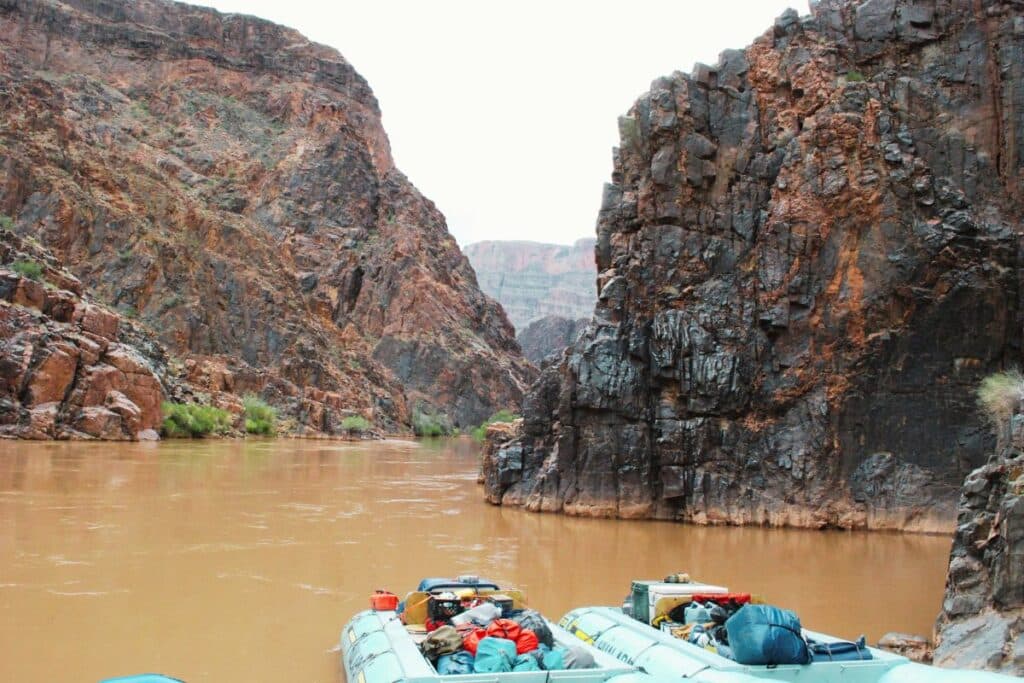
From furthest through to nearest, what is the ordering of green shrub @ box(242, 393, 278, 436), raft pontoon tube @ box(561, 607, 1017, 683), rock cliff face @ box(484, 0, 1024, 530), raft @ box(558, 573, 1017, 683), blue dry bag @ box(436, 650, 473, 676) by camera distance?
green shrub @ box(242, 393, 278, 436) → rock cliff face @ box(484, 0, 1024, 530) → blue dry bag @ box(436, 650, 473, 676) → raft @ box(558, 573, 1017, 683) → raft pontoon tube @ box(561, 607, 1017, 683)

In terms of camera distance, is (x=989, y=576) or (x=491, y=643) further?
(x=989, y=576)

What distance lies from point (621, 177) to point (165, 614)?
54.8 ft

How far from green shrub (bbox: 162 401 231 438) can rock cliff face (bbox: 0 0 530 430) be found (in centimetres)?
903

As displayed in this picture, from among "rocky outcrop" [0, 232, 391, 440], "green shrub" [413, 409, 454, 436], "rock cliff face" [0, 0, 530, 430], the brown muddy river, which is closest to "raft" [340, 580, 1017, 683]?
the brown muddy river

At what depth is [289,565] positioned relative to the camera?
14562 mm

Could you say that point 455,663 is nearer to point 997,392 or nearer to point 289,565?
point 289,565

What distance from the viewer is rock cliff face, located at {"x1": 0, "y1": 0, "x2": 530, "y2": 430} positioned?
227 ft

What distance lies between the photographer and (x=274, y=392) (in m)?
70.1

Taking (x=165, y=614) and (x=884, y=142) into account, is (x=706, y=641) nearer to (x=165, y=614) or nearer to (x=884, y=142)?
(x=165, y=614)

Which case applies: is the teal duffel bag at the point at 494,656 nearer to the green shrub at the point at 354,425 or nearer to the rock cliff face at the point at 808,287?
the rock cliff face at the point at 808,287

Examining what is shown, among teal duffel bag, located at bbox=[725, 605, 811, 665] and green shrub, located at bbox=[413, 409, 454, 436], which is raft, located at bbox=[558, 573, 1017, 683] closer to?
teal duffel bag, located at bbox=[725, 605, 811, 665]

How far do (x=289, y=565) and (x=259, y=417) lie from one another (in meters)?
49.0

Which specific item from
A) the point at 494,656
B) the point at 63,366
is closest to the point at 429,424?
the point at 63,366

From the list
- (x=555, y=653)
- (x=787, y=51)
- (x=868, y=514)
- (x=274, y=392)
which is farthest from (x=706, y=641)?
(x=274, y=392)
